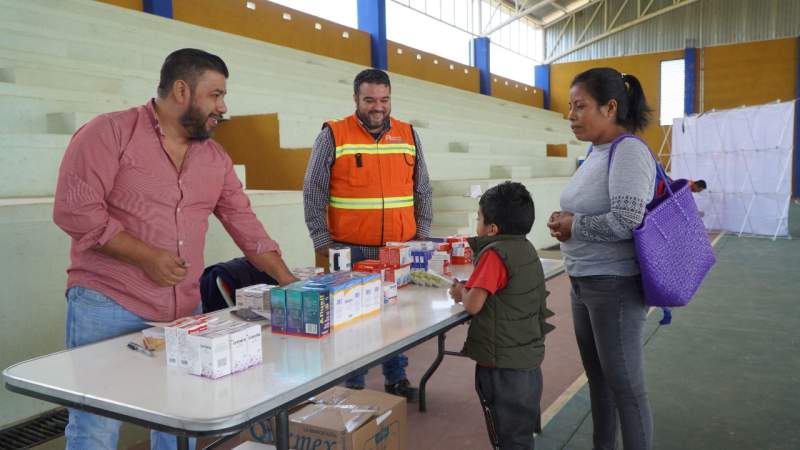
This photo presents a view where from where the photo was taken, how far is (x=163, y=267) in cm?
160

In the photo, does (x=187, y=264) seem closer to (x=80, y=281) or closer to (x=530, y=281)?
(x=80, y=281)

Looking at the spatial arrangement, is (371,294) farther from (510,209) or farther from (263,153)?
(263,153)

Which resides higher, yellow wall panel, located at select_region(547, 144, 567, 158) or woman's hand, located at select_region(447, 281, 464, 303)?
yellow wall panel, located at select_region(547, 144, 567, 158)

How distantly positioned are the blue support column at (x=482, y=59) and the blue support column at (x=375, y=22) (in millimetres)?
4723

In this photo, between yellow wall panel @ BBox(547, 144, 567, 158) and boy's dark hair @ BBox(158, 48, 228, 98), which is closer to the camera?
boy's dark hair @ BBox(158, 48, 228, 98)

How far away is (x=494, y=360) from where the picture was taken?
1.92 m

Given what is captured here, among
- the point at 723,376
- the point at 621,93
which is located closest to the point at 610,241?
the point at 621,93

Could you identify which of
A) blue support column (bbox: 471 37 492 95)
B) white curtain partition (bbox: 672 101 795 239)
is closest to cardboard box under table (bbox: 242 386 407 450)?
white curtain partition (bbox: 672 101 795 239)

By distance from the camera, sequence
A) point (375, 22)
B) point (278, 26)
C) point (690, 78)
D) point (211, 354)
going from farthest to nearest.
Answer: point (690, 78) → point (375, 22) → point (278, 26) → point (211, 354)

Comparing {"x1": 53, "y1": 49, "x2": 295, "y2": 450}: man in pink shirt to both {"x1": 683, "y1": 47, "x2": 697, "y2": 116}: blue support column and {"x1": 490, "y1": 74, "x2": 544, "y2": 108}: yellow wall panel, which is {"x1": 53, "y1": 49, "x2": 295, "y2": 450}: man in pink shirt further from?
{"x1": 683, "y1": 47, "x2": 697, "y2": 116}: blue support column

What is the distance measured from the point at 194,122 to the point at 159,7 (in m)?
7.12

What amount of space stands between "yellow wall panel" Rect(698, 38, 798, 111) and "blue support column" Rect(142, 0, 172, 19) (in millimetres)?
15086

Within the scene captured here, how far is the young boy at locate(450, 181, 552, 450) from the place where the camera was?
1892 millimetres

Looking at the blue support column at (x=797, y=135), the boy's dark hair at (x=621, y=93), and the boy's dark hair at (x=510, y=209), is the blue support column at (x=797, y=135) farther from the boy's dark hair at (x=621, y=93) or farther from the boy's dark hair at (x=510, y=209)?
the boy's dark hair at (x=510, y=209)
